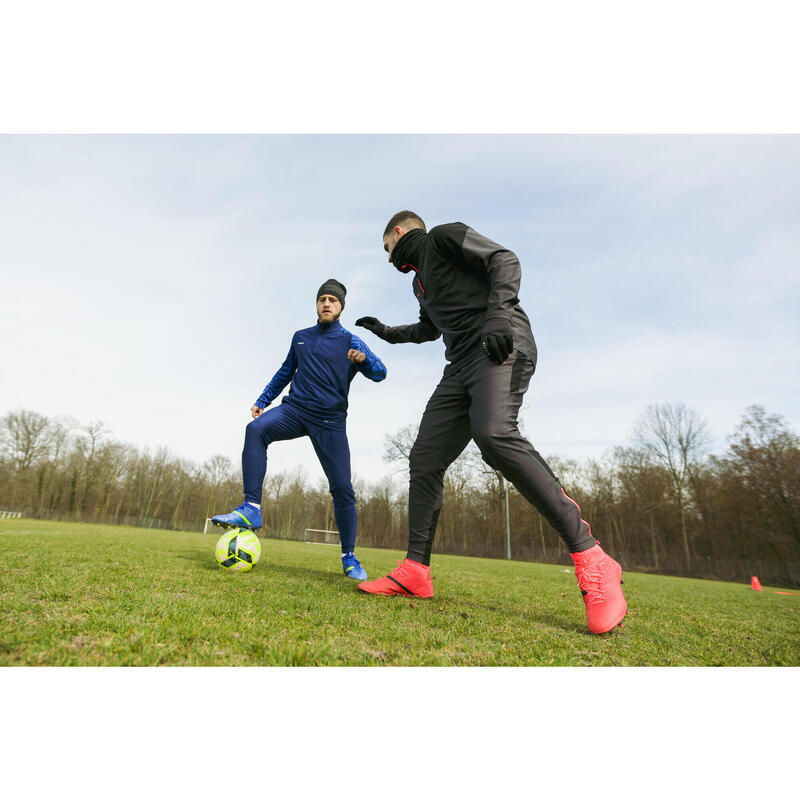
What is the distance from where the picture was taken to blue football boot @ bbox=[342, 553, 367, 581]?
3822 mm

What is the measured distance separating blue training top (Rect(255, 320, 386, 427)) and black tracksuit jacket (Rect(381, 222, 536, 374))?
1.32 metres

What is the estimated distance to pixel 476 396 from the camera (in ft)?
8.68

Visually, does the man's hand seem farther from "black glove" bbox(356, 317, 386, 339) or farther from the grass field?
the grass field

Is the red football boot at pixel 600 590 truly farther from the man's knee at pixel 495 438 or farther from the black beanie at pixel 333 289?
the black beanie at pixel 333 289

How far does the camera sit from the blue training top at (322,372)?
14.0 ft

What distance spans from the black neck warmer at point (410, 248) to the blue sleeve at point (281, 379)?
5.93 feet

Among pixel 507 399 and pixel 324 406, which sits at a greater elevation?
pixel 324 406

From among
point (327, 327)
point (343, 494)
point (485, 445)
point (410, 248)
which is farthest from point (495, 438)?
point (327, 327)

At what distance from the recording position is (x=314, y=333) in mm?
4547

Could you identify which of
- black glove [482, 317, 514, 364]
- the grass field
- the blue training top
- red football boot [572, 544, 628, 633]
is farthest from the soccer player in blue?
red football boot [572, 544, 628, 633]
